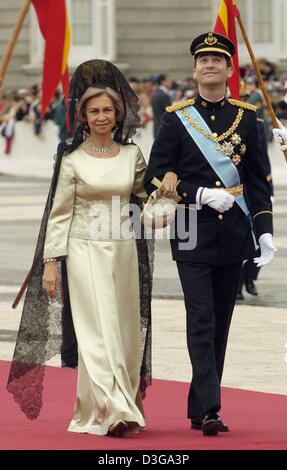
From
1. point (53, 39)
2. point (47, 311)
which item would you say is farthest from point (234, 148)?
point (53, 39)

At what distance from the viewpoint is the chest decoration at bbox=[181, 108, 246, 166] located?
8062mm

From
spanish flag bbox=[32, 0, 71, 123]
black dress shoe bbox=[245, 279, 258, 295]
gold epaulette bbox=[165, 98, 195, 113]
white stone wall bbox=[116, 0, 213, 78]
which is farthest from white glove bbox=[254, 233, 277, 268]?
white stone wall bbox=[116, 0, 213, 78]

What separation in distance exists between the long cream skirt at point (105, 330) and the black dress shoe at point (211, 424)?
276mm

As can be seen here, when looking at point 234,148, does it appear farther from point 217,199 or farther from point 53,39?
point 53,39

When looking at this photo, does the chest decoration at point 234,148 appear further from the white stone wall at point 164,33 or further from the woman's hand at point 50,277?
the white stone wall at point 164,33

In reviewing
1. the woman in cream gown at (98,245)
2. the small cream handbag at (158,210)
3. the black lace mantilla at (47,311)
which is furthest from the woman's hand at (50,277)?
the small cream handbag at (158,210)

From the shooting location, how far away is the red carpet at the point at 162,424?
24.7 ft

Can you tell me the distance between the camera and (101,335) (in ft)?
26.0

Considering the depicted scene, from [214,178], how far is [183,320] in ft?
14.7

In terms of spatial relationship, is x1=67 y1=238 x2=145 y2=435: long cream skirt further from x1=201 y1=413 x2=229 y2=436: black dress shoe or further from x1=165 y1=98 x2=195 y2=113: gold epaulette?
x1=165 y1=98 x2=195 y2=113: gold epaulette

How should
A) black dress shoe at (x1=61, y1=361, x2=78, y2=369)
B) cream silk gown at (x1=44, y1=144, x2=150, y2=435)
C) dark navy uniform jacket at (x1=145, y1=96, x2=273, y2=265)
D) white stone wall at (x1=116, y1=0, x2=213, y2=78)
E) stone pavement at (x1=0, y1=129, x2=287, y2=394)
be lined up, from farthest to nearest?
white stone wall at (x1=116, y1=0, x2=213, y2=78) < black dress shoe at (x1=61, y1=361, x2=78, y2=369) < stone pavement at (x1=0, y1=129, x2=287, y2=394) < dark navy uniform jacket at (x1=145, y1=96, x2=273, y2=265) < cream silk gown at (x1=44, y1=144, x2=150, y2=435)

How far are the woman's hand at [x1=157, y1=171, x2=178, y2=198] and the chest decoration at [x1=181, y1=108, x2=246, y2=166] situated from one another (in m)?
0.27

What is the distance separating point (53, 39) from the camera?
35.5 ft

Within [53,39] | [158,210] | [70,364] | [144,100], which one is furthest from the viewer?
[144,100]
